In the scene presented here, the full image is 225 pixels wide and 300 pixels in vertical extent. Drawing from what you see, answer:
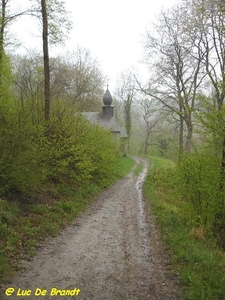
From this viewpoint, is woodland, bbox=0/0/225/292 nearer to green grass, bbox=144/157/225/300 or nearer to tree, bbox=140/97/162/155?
green grass, bbox=144/157/225/300

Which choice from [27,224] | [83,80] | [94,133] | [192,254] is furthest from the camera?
[83,80]

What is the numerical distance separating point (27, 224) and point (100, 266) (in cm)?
282

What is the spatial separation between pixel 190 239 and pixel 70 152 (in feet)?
21.1

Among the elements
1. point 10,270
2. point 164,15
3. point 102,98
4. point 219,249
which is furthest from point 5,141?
point 102,98

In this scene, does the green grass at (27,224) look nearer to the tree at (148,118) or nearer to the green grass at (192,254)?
the green grass at (192,254)

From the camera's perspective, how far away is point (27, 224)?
8.12 m

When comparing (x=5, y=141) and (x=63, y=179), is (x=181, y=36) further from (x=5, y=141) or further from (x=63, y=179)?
(x=5, y=141)

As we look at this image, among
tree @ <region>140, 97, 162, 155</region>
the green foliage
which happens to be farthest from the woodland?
tree @ <region>140, 97, 162, 155</region>

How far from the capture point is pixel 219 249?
7.68 meters

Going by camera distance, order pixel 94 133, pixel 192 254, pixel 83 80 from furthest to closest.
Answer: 1. pixel 83 80
2. pixel 94 133
3. pixel 192 254

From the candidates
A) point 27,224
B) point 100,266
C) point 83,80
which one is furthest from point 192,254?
point 83,80

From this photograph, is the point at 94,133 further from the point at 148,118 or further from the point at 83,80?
the point at 148,118

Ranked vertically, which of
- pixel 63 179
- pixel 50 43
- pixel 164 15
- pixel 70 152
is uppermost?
pixel 164 15

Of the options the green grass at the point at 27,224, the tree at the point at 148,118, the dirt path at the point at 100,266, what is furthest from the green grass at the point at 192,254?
the tree at the point at 148,118
